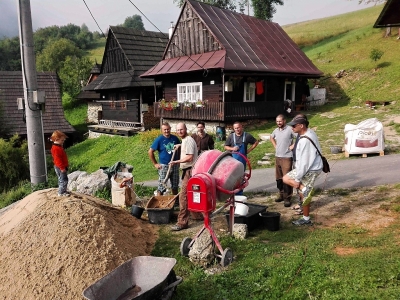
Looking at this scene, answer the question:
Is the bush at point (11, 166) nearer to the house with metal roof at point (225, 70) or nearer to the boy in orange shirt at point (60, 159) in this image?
the house with metal roof at point (225, 70)

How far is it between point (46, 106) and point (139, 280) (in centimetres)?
2152

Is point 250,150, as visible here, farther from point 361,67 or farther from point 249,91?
point 361,67

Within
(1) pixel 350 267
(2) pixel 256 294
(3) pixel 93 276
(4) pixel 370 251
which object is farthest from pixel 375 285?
(3) pixel 93 276

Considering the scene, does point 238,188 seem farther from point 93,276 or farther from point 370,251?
point 93,276

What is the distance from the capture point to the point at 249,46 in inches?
764

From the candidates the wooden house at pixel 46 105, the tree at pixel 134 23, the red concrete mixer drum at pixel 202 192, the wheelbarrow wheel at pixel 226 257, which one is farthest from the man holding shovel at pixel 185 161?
the tree at pixel 134 23

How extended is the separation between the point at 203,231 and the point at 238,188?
31.0 inches

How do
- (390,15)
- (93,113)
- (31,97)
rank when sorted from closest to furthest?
1. (390,15)
2. (31,97)
3. (93,113)

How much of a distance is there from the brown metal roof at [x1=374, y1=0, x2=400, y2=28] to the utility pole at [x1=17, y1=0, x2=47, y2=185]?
7.96 metres

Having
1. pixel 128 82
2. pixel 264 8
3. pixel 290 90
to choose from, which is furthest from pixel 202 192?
pixel 264 8

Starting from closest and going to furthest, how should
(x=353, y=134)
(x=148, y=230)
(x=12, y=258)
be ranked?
(x=12, y=258)
(x=148, y=230)
(x=353, y=134)

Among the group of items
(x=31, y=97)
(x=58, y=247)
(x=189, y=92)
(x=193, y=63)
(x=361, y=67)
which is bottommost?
(x=58, y=247)

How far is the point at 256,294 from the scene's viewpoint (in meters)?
3.95

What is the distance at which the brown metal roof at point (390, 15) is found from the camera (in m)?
6.30
